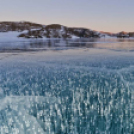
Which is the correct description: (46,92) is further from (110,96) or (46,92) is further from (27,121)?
(110,96)

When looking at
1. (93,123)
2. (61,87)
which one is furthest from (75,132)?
(61,87)

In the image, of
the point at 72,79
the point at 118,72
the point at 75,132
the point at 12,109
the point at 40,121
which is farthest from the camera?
the point at 118,72

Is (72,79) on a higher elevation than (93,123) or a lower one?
higher

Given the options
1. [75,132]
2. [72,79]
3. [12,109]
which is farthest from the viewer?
[72,79]

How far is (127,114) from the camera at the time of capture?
594 centimetres

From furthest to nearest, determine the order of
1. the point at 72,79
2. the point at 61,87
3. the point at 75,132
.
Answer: the point at 72,79
the point at 61,87
the point at 75,132

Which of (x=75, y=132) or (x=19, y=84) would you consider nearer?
(x=75, y=132)

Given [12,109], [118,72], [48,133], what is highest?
[118,72]

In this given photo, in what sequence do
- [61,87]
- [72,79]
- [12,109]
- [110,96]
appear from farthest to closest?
[72,79] < [61,87] < [110,96] < [12,109]

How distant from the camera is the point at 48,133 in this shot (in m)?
5.32

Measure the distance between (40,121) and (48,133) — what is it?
1.84 feet

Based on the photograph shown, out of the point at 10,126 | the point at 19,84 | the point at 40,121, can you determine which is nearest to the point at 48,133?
the point at 40,121

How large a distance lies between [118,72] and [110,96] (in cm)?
395

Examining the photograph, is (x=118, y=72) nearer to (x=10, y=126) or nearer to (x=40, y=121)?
(x=40, y=121)
